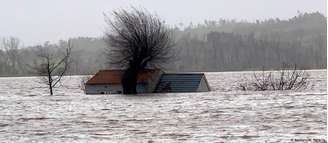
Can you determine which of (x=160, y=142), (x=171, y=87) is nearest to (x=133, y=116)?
(x=160, y=142)

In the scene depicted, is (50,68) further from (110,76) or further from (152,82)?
(152,82)

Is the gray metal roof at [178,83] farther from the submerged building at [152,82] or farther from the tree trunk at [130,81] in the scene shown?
the tree trunk at [130,81]

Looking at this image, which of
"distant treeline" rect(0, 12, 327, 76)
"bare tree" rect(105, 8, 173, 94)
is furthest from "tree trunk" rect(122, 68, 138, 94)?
"distant treeline" rect(0, 12, 327, 76)

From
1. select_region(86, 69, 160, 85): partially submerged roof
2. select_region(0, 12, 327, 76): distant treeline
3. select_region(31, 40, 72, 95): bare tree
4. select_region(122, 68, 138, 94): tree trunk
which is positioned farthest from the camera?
select_region(0, 12, 327, 76): distant treeline

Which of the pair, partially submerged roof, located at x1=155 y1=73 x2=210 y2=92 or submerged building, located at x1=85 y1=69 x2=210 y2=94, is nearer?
submerged building, located at x1=85 y1=69 x2=210 y2=94

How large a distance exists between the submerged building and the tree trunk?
0.33 metres

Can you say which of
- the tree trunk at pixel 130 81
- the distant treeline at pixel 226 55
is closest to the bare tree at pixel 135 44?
the tree trunk at pixel 130 81

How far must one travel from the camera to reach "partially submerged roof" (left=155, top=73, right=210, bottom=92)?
125 ft

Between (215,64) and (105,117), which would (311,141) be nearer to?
(105,117)

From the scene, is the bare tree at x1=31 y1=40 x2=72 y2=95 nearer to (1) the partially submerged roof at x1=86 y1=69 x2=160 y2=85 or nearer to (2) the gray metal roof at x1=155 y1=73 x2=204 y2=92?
(1) the partially submerged roof at x1=86 y1=69 x2=160 y2=85

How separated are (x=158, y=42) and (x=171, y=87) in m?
3.32

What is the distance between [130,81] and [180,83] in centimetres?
358

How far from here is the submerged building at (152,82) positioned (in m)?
37.7

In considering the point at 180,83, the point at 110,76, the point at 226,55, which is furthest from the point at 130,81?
the point at 226,55
